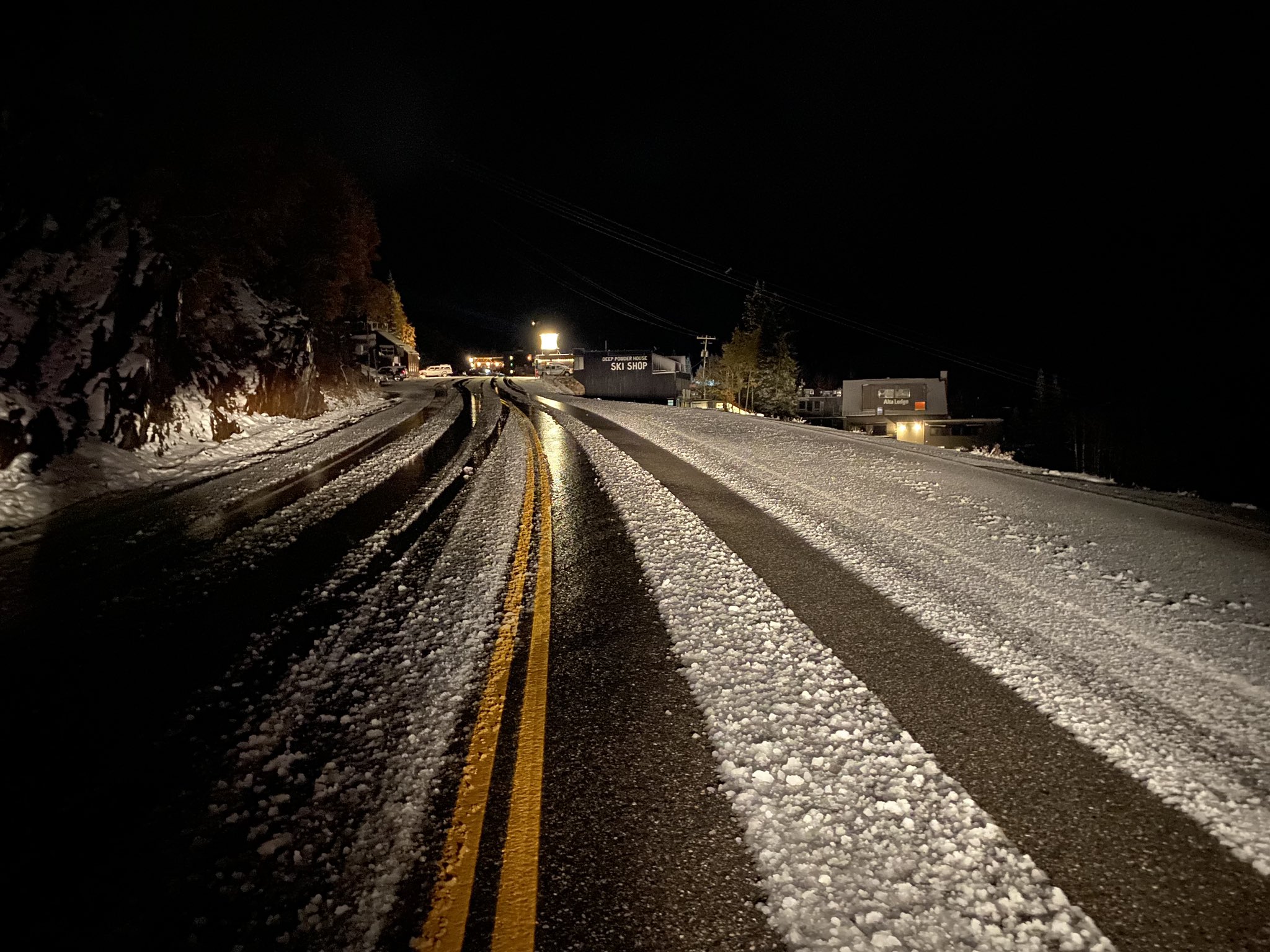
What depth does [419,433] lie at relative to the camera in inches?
697

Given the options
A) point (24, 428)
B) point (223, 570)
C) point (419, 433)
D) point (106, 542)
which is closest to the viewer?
point (223, 570)

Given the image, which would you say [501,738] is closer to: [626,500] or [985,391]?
[626,500]

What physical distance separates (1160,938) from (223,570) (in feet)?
25.6

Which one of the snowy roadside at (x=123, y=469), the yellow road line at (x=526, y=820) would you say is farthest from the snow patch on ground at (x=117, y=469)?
the yellow road line at (x=526, y=820)

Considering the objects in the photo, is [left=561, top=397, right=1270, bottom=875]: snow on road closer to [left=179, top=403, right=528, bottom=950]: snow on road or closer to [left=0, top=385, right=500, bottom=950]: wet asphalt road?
[left=179, top=403, right=528, bottom=950]: snow on road

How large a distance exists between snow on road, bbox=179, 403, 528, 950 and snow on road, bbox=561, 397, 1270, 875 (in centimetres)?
400

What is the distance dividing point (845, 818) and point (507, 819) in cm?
172

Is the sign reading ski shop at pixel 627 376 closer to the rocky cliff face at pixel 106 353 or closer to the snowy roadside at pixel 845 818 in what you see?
the rocky cliff face at pixel 106 353

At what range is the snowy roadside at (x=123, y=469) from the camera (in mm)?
8344

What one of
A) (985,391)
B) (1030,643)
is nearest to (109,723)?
(1030,643)

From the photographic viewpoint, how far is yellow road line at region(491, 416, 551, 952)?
7.33 feet

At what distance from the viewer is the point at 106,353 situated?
11406mm

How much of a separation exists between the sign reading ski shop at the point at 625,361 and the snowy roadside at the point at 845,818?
62.9m

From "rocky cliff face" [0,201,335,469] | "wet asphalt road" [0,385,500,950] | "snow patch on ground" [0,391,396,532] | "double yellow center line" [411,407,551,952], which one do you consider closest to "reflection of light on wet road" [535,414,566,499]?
"wet asphalt road" [0,385,500,950]
